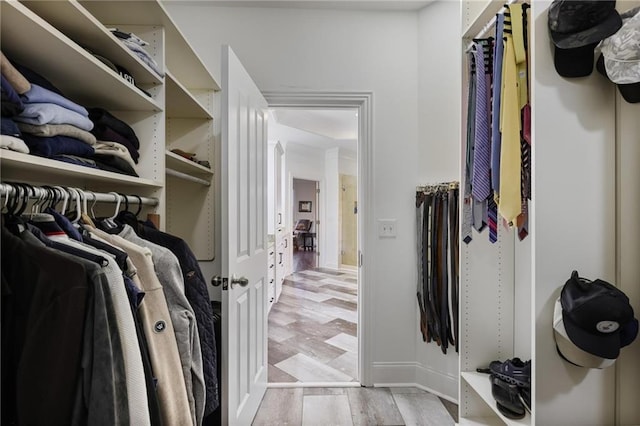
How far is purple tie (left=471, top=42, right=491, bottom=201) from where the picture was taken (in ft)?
3.69

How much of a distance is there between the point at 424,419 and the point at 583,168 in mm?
1603

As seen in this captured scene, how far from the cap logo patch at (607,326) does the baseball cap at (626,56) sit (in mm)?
650

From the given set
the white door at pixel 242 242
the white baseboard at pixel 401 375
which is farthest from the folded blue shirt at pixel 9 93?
the white baseboard at pixel 401 375

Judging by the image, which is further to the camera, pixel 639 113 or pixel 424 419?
pixel 424 419

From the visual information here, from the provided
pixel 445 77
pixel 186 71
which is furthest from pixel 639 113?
pixel 186 71

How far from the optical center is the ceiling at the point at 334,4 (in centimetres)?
193

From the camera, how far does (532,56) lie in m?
0.88

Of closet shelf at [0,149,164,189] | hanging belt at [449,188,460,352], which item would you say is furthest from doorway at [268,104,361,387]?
closet shelf at [0,149,164,189]

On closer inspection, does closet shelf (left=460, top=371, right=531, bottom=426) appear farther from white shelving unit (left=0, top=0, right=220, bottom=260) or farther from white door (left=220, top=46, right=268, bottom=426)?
white shelving unit (left=0, top=0, right=220, bottom=260)

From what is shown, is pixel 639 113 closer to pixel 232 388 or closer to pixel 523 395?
pixel 523 395

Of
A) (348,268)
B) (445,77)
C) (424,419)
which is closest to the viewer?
(424,419)

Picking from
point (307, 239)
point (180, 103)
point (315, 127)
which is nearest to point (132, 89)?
point (180, 103)

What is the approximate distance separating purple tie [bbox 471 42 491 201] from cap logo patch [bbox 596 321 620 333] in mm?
532

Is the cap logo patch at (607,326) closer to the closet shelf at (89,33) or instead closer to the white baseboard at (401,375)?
the white baseboard at (401,375)
